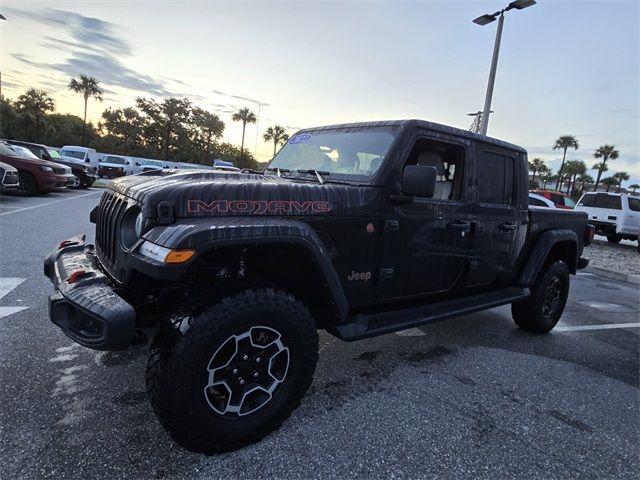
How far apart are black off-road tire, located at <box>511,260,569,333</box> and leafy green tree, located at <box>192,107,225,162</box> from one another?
59.2 meters

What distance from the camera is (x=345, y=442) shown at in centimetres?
225

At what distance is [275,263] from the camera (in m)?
2.39

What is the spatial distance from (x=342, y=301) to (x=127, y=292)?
124 cm

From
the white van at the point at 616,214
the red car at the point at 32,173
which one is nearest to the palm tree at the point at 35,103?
the red car at the point at 32,173

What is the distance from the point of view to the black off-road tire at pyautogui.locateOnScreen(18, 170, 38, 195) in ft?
38.3

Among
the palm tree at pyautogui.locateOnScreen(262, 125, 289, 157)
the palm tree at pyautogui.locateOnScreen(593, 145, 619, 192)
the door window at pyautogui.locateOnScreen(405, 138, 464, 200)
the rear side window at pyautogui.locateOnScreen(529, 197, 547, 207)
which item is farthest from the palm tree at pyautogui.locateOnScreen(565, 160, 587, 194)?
the door window at pyautogui.locateOnScreen(405, 138, 464, 200)

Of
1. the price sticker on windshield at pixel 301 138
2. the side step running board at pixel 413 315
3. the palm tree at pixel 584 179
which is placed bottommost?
the side step running board at pixel 413 315

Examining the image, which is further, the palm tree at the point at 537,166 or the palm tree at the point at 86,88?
the palm tree at the point at 537,166

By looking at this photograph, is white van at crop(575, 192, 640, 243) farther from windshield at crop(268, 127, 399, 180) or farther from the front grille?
the front grille

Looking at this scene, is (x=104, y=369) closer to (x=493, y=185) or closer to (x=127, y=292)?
(x=127, y=292)

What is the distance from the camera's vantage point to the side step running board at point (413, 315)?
99.7 inches

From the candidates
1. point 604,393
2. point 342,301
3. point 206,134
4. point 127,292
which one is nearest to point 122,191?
point 127,292

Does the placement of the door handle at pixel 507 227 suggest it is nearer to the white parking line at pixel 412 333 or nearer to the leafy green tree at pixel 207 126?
the white parking line at pixel 412 333

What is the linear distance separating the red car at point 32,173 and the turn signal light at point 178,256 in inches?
494
